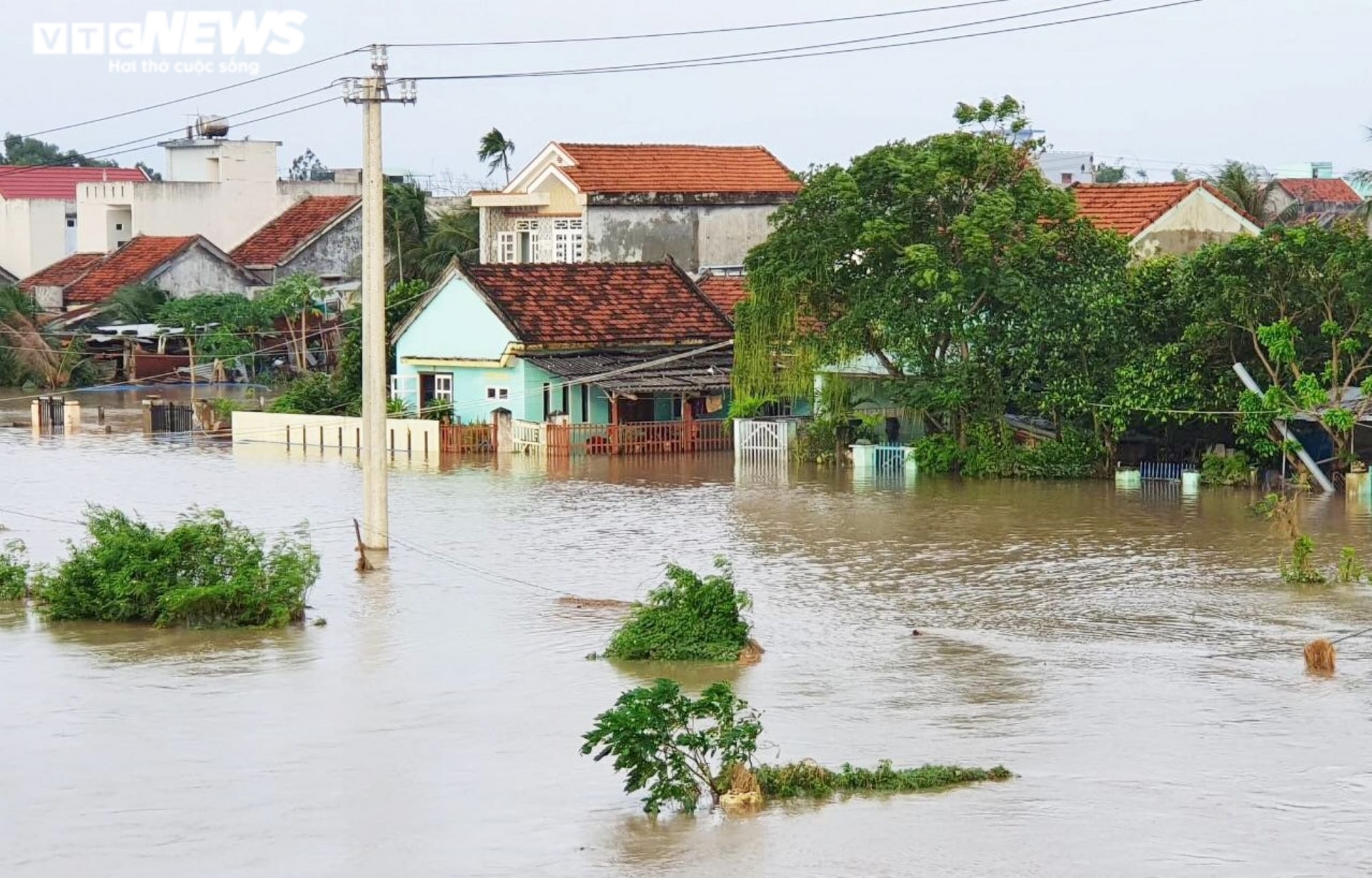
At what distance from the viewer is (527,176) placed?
46781 millimetres

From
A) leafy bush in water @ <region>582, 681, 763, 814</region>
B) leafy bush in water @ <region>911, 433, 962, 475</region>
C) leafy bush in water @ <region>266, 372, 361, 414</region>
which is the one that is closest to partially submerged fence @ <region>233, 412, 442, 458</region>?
leafy bush in water @ <region>266, 372, 361, 414</region>

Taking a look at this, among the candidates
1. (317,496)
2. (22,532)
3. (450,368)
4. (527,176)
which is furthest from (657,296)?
(22,532)

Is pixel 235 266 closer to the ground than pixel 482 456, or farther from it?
farther from it

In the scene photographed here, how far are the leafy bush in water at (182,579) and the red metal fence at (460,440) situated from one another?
16.8 m

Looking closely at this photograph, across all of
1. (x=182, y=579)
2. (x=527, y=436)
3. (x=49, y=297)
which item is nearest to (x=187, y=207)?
(x=49, y=297)

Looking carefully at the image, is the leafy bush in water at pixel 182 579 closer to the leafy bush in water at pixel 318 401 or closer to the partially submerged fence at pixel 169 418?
the leafy bush in water at pixel 318 401

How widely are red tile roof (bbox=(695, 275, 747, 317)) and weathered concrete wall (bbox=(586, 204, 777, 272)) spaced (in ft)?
7.38

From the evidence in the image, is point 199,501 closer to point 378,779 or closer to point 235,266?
point 378,779

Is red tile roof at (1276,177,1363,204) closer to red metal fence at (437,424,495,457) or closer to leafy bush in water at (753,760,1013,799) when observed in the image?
red metal fence at (437,424,495,457)

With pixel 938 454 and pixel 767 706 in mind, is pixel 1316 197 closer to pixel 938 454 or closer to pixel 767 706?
pixel 938 454

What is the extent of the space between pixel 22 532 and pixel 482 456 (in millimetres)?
11435

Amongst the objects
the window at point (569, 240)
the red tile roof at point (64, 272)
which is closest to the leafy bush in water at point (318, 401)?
the window at point (569, 240)

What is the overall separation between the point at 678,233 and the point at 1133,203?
13.1 metres

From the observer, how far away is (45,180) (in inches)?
3031
